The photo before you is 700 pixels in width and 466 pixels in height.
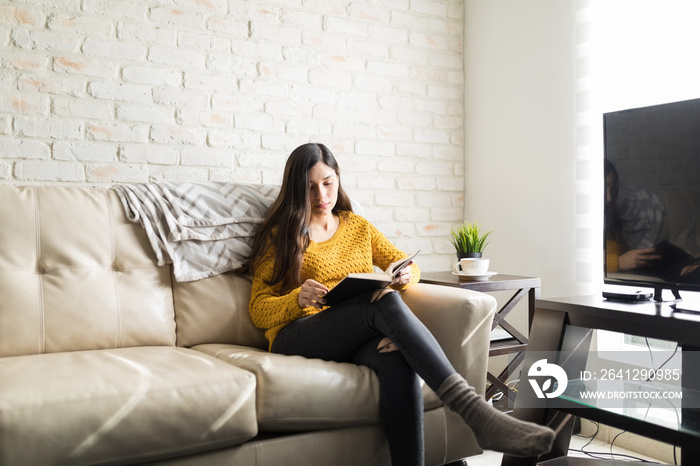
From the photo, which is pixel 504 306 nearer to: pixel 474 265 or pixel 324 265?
pixel 474 265

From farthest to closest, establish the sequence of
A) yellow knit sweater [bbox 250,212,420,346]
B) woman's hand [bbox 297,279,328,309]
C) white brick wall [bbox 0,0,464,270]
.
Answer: white brick wall [bbox 0,0,464,270], yellow knit sweater [bbox 250,212,420,346], woman's hand [bbox 297,279,328,309]

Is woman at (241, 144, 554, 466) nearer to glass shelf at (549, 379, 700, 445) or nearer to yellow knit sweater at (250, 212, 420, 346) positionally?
yellow knit sweater at (250, 212, 420, 346)

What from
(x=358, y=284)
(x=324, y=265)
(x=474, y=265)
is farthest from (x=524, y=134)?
(x=358, y=284)

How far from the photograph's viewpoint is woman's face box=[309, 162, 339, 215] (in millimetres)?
2080

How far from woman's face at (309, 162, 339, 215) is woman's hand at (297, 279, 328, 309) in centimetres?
39

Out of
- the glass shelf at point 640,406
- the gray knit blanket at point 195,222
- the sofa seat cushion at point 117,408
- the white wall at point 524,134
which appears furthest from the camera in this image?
the white wall at point 524,134

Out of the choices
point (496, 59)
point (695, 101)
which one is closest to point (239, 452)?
point (695, 101)

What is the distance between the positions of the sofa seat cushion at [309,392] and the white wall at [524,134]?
1.21 m

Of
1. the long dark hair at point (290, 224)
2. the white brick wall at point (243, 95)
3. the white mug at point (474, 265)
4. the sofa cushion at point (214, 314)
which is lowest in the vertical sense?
the sofa cushion at point (214, 314)

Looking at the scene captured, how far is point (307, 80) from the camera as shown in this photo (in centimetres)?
268

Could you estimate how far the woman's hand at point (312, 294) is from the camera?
69.5 inches

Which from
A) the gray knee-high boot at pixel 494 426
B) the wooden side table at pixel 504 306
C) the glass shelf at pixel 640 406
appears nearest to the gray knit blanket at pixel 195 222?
the wooden side table at pixel 504 306

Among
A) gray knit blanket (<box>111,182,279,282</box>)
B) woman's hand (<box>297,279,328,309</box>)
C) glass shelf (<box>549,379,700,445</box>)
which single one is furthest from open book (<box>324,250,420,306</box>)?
glass shelf (<box>549,379,700,445</box>)

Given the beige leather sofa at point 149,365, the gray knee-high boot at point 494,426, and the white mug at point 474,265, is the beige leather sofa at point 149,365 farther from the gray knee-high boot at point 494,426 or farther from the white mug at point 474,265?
the white mug at point 474,265
